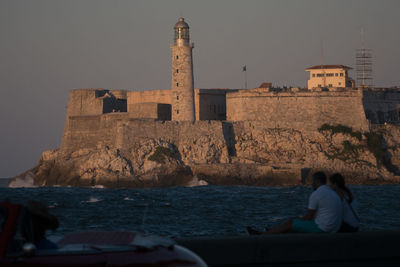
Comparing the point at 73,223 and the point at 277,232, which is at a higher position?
the point at 277,232

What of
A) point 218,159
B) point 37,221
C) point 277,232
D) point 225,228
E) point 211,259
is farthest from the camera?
point 218,159

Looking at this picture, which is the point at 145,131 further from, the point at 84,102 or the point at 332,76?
the point at 332,76

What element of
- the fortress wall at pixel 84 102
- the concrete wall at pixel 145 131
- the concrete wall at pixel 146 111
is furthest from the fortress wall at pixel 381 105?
the fortress wall at pixel 84 102

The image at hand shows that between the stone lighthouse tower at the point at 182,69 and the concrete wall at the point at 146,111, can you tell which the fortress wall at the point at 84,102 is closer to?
the concrete wall at the point at 146,111

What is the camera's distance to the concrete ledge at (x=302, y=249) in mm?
6031

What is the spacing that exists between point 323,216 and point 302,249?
1.34ft

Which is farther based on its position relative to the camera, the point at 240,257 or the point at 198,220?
the point at 198,220

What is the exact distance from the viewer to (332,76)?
60688 millimetres

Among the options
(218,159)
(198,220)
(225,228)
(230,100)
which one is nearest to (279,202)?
(198,220)

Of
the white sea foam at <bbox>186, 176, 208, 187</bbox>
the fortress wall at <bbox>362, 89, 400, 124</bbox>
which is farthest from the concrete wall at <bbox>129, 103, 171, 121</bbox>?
the fortress wall at <bbox>362, 89, 400, 124</bbox>

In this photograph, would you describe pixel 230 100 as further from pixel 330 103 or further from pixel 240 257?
pixel 240 257

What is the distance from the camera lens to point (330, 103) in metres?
45.0

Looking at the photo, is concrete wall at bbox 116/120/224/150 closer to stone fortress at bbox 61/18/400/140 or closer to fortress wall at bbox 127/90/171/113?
stone fortress at bbox 61/18/400/140

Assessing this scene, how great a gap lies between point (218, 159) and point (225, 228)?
80.2 ft
